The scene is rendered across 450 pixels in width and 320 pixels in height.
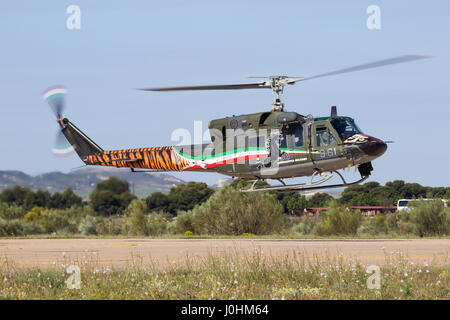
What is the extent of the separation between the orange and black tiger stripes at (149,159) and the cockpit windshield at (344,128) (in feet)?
23.6

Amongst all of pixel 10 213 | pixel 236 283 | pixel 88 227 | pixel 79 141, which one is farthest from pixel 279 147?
pixel 10 213

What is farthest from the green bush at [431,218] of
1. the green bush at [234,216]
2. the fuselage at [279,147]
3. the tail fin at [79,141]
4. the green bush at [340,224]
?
the tail fin at [79,141]

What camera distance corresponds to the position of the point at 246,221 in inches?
1451

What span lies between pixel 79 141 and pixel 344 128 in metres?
14.5

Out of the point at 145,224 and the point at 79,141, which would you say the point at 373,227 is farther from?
the point at 79,141

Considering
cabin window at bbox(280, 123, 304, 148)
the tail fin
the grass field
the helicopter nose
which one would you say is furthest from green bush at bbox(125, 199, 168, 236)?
the grass field

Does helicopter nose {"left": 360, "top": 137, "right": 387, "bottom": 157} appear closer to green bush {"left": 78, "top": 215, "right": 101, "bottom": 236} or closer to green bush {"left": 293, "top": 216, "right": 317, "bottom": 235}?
green bush {"left": 293, "top": 216, "right": 317, "bottom": 235}

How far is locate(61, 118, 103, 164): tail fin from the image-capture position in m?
32.5

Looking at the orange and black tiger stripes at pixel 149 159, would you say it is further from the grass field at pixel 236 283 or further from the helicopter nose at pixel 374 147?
the grass field at pixel 236 283

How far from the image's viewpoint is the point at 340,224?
3844cm

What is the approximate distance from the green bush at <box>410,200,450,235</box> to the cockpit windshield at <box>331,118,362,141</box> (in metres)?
9.93
